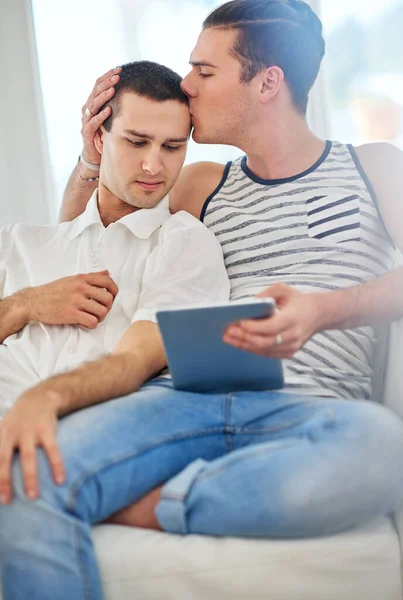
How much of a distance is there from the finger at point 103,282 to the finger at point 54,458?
1.67 ft

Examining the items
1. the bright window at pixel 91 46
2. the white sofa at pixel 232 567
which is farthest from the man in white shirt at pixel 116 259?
the bright window at pixel 91 46

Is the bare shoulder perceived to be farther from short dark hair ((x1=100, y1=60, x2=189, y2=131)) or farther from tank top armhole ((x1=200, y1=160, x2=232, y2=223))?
→ short dark hair ((x1=100, y1=60, x2=189, y2=131))

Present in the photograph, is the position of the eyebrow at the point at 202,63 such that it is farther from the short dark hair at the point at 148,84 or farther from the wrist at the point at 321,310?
the wrist at the point at 321,310

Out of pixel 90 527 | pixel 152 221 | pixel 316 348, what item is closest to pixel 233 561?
pixel 90 527

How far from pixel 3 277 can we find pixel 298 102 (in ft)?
2.73

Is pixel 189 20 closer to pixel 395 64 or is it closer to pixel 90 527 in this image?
pixel 395 64

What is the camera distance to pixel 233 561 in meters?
1.14

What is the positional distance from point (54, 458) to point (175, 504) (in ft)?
0.64

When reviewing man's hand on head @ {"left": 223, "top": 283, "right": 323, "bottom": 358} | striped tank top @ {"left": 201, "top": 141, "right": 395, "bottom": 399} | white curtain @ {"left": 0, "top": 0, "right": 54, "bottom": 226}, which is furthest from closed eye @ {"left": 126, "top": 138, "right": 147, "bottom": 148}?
white curtain @ {"left": 0, "top": 0, "right": 54, "bottom": 226}

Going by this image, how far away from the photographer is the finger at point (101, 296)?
5.21 feet

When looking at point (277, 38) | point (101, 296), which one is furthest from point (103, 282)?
point (277, 38)

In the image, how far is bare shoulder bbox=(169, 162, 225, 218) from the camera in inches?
73.1

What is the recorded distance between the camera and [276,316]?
120cm

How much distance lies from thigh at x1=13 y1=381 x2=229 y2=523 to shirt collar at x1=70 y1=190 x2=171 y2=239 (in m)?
0.45
